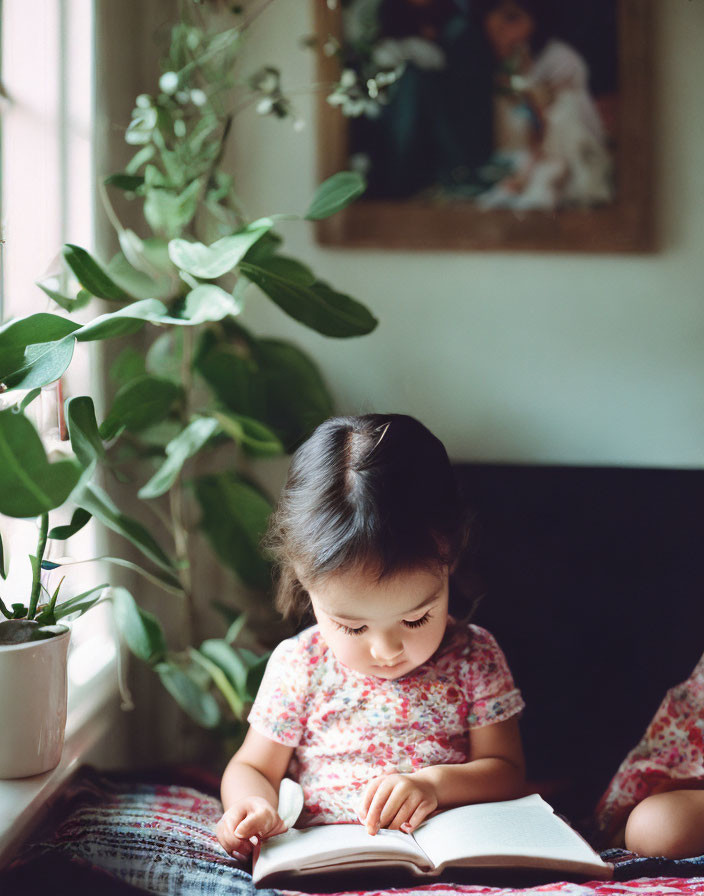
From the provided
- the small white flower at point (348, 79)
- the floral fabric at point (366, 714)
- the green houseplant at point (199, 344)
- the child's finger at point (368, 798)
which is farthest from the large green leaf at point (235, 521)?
the small white flower at point (348, 79)

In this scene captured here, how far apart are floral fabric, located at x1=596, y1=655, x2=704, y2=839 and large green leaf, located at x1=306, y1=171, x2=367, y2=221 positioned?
832 millimetres

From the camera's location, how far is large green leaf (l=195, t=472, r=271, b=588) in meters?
1.47

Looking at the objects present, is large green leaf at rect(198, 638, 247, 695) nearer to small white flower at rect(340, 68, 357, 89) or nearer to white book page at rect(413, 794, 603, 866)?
white book page at rect(413, 794, 603, 866)

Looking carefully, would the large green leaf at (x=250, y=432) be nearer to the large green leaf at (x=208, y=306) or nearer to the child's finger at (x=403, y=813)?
the large green leaf at (x=208, y=306)

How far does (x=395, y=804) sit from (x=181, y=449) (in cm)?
61

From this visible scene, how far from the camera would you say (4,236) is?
4.00 feet

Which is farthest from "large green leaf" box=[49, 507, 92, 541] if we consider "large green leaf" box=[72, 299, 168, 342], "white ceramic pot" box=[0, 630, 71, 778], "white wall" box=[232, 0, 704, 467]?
"white wall" box=[232, 0, 704, 467]

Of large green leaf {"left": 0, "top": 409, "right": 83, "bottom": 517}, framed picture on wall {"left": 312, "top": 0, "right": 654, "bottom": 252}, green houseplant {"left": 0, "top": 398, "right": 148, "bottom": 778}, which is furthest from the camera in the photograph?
framed picture on wall {"left": 312, "top": 0, "right": 654, "bottom": 252}

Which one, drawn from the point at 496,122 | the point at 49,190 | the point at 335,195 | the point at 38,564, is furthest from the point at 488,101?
the point at 38,564

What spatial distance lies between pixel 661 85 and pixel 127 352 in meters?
1.07

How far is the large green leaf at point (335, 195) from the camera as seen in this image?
1.21 meters

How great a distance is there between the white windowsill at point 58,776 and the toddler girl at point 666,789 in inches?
28.2

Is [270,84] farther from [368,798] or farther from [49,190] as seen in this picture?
[368,798]

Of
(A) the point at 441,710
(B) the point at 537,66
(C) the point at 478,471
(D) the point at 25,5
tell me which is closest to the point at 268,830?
(A) the point at 441,710
